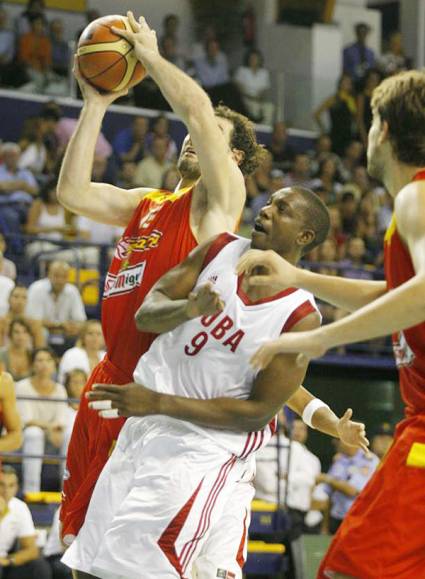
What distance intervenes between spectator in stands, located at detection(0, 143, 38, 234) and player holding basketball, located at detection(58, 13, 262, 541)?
8.59 meters

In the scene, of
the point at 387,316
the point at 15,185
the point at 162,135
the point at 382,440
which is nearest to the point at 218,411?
the point at 387,316

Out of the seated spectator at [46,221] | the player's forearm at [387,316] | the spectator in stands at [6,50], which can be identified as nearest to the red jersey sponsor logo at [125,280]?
the player's forearm at [387,316]

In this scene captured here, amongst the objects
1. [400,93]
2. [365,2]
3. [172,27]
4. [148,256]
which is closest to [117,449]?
[148,256]

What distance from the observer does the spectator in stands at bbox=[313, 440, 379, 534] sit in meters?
11.5

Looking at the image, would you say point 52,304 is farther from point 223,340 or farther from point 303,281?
point 303,281

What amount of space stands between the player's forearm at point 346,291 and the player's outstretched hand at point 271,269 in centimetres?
17

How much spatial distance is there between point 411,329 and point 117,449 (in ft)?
4.03

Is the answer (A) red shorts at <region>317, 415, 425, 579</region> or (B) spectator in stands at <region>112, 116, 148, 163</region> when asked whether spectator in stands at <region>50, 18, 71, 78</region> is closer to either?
(B) spectator in stands at <region>112, 116, 148, 163</region>

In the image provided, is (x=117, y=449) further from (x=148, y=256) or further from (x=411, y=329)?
(x=411, y=329)

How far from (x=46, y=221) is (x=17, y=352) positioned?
3.17m

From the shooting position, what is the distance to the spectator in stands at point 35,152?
14633 mm

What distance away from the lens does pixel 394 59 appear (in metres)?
19.2

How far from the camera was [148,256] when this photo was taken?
4910mm

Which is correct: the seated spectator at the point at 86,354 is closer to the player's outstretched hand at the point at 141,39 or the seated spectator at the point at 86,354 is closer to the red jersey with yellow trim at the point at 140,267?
the red jersey with yellow trim at the point at 140,267
